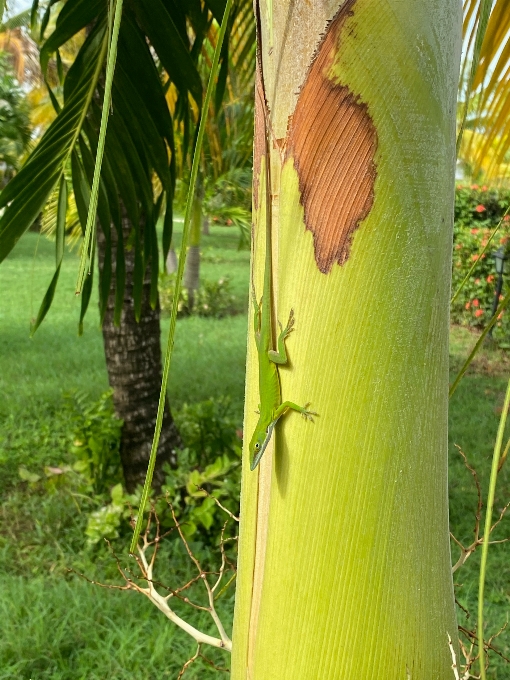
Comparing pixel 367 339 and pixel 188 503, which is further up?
pixel 367 339

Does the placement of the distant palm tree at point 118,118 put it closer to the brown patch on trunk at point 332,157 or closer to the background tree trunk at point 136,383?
the brown patch on trunk at point 332,157

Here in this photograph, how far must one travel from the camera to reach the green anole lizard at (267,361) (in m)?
0.66

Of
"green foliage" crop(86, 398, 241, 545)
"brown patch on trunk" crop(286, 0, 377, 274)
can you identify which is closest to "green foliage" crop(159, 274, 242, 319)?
"green foliage" crop(86, 398, 241, 545)

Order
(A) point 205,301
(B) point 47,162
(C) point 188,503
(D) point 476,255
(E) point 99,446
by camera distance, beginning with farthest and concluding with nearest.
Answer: (A) point 205,301 < (D) point 476,255 < (E) point 99,446 < (C) point 188,503 < (B) point 47,162

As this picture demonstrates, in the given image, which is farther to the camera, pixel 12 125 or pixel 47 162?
pixel 12 125

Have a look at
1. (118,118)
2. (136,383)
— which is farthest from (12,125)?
(118,118)

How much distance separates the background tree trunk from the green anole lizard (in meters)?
2.73

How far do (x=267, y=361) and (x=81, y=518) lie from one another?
3214mm

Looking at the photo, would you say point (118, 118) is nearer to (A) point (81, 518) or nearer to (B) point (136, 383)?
(B) point (136, 383)

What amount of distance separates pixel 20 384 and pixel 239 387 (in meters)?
2.11

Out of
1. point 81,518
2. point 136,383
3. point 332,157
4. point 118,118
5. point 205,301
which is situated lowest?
point 81,518

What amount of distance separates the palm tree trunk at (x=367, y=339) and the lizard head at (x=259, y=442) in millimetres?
66

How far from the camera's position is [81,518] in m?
3.62

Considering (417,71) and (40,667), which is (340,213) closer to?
(417,71)
